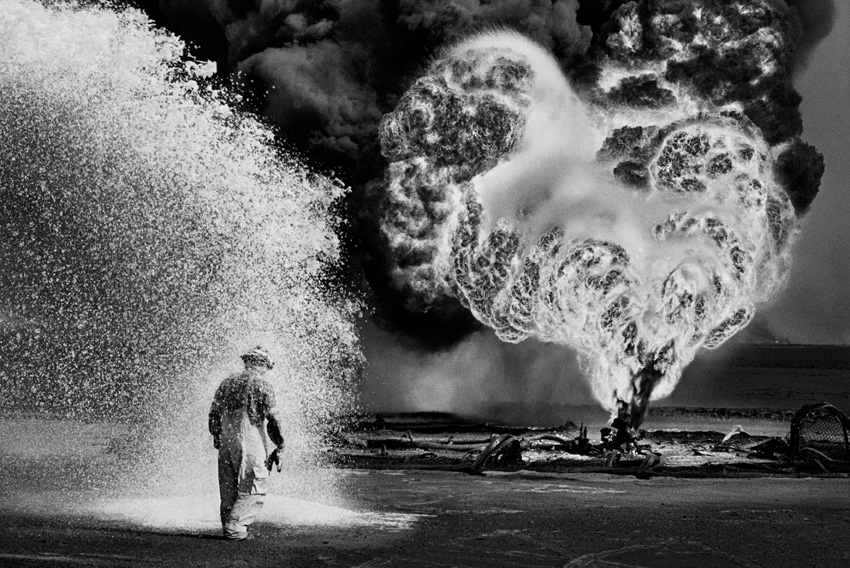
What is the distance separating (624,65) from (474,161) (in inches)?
279

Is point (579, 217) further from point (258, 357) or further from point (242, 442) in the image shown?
point (242, 442)

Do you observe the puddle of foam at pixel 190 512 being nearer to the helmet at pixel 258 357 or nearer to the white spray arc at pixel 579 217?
the helmet at pixel 258 357

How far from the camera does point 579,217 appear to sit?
123 feet

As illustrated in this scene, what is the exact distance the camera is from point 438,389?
2333 inches

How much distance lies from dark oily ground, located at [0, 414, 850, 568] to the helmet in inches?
83.7

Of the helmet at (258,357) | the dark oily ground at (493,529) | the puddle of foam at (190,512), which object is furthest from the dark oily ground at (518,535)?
the helmet at (258,357)

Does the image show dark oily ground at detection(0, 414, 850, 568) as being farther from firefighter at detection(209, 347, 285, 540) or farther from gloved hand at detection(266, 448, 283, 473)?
gloved hand at detection(266, 448, 283, 473)

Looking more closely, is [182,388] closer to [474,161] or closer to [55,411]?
[55,411]

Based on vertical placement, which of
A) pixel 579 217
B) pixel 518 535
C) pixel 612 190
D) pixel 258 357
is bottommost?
pixel 518 535

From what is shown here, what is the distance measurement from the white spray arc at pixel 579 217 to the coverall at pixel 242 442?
17.3 meters

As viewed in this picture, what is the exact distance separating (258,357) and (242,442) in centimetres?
119

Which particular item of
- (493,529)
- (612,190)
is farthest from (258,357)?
(612,190)

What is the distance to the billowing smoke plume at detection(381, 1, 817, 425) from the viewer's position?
29.2 meters

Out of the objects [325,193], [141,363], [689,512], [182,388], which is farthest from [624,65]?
[141,363]
